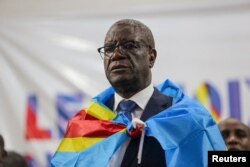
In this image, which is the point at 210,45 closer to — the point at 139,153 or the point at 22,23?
the point at 22,23

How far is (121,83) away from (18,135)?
123 centimetres

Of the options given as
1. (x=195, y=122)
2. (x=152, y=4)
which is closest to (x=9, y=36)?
(x=152, y=4)

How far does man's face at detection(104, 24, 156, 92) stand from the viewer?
1.05 meters

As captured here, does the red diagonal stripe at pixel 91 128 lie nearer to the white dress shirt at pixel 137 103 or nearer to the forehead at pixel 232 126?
the white dress shirt at pixel 137 103

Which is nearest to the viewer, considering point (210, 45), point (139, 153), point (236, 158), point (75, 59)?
point (236, 158)

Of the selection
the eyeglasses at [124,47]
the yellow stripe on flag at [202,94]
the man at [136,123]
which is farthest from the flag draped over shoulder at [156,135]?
the yellow stripe on flag at [202,94]

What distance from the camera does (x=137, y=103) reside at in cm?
108

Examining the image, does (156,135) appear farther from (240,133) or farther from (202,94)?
(202,94)

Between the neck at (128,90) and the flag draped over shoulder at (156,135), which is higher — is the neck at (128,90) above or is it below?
above

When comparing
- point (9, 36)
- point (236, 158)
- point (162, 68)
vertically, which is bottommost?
point (236, 158)

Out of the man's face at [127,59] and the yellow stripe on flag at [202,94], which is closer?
the man's face at [127,59]

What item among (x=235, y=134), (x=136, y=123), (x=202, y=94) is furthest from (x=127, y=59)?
(x=202, y=94)

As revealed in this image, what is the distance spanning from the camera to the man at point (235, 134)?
5.31 feet

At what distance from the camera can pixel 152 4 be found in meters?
2.15
